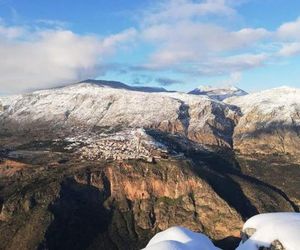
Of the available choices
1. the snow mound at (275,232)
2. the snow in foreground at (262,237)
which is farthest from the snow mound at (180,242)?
the snow mound at (275,232)

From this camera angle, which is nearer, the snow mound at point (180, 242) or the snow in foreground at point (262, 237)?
the snow in foreground at point (262, 237)

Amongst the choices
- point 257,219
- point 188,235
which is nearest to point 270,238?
point 257,219

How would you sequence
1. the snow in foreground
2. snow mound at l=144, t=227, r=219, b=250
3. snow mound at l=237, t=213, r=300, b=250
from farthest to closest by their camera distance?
snow mound at l=144, t=227, r=219, b=250 → the snow in foreground → snow mound at l=237, t=213, r=300, b=250

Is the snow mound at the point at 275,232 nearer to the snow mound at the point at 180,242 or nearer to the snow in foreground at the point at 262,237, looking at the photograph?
the snow in foreground at the point at 262,237

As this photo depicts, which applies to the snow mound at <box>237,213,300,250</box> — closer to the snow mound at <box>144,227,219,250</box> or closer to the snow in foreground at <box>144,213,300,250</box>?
the snow in foreground at <box>144,213,300,250</box>

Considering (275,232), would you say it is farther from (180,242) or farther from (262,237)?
(180,242)

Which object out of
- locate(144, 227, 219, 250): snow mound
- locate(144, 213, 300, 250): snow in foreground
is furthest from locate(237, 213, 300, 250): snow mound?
locate(144, 227, 219, 250): snow mound

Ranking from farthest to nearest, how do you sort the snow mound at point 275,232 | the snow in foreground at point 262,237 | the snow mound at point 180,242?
1. the snow mound at point 180,242
2. the snow in foreground at point 262,237
3. the snow mound at point 275,232

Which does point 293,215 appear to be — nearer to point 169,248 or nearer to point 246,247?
point 246,247
